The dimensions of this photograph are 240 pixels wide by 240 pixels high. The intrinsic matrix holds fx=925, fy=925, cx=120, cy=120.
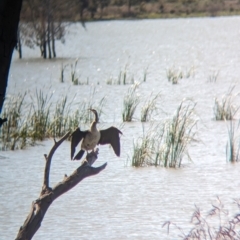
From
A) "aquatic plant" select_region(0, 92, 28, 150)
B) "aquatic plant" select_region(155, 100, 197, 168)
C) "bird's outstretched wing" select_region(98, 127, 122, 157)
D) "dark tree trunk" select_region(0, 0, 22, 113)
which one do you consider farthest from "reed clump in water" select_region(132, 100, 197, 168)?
"dark tree trunk" select_region(0, 0, 22, 113)

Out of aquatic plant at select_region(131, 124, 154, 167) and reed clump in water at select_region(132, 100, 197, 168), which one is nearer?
reed clump in water at select_region(132, 100, 197, 168)

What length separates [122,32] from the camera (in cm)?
5272

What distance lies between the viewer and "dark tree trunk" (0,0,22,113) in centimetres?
311

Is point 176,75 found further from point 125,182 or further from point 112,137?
point 112,137

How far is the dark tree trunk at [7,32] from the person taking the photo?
10.2ft

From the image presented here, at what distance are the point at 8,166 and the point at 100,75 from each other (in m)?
12.5

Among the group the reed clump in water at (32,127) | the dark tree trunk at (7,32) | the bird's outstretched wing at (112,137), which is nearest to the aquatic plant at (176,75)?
the reed clump in water at (32,127)

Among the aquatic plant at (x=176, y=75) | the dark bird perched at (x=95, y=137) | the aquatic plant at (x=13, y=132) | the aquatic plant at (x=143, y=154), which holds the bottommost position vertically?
the dark bird perched at (x=95, y=137)

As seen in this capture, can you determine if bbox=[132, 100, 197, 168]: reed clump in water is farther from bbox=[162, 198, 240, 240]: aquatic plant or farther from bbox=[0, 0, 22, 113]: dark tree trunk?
bbox=[0, 0, 22, 113]: dark tree trunk

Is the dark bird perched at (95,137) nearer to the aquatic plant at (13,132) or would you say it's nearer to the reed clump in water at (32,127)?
the reed clump in water at (32,127)

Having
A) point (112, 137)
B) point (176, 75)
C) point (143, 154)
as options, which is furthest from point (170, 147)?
point (176, 75)

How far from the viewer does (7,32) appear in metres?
3.12

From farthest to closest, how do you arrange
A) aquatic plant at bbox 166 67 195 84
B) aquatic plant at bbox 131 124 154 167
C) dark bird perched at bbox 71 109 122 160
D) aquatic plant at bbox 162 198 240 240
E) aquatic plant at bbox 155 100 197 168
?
1. aquatic plant at bbox 166 67 195 84
2. aquatic plant at bbox 131 124 154 167
3. aquatic plant at bbox 155 100 197 168
4. dark bird perched at bbox 71 109 122 160
5. aquatic plant at bbox 162 198 240 240

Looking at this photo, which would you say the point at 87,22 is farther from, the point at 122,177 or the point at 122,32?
the point at 122,177
